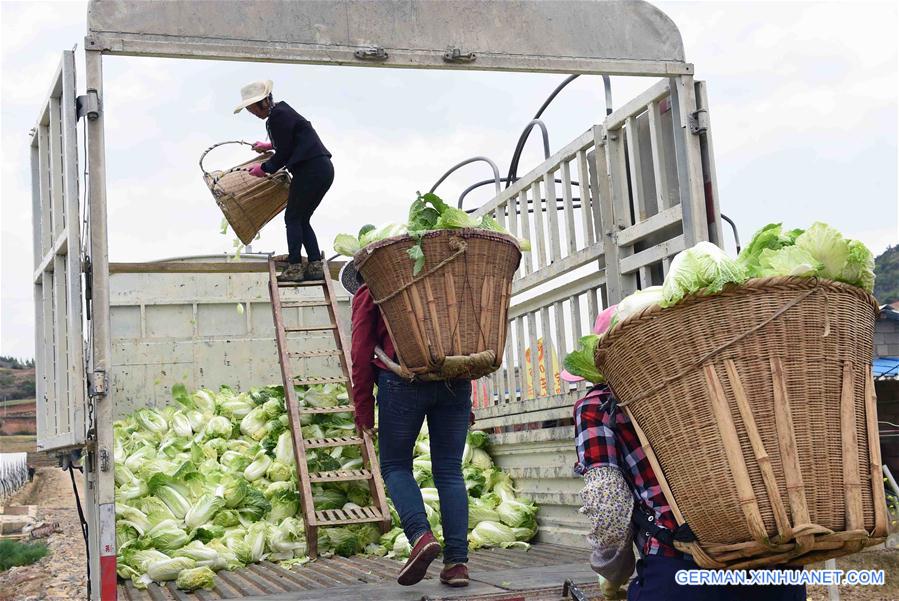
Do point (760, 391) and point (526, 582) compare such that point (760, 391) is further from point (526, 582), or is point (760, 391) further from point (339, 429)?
point (339, 429)

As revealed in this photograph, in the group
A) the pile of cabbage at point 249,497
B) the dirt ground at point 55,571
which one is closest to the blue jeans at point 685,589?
the pile of cabbage at point 249,497

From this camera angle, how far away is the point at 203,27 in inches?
187

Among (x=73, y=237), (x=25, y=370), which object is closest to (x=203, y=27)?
(x=73, y=237)

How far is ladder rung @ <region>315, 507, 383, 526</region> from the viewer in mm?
5973

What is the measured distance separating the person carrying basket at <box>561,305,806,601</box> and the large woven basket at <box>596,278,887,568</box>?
0.09m

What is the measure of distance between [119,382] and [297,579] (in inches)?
174

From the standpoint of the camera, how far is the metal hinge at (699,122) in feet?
17.3

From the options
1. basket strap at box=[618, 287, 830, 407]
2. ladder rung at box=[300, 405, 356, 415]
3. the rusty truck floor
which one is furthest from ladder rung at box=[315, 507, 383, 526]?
basket strap at box=[618, 287, 830, 407]

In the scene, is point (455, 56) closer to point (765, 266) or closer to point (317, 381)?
point (317, 381)

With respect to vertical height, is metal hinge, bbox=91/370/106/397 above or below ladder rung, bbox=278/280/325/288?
below

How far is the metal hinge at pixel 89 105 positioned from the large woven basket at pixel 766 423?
3369 mm

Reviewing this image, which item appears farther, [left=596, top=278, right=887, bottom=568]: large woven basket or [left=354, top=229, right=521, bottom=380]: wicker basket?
[left=354, top=229, right=521, bottom=380]: wicker basket

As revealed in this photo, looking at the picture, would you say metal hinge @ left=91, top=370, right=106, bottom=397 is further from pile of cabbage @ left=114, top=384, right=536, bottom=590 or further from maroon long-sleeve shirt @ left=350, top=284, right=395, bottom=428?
pile of cabbage @ left=114, top=384, right=536, bottom=590

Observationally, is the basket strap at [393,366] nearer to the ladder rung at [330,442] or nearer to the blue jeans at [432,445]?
the blue jeans at [432,445]
